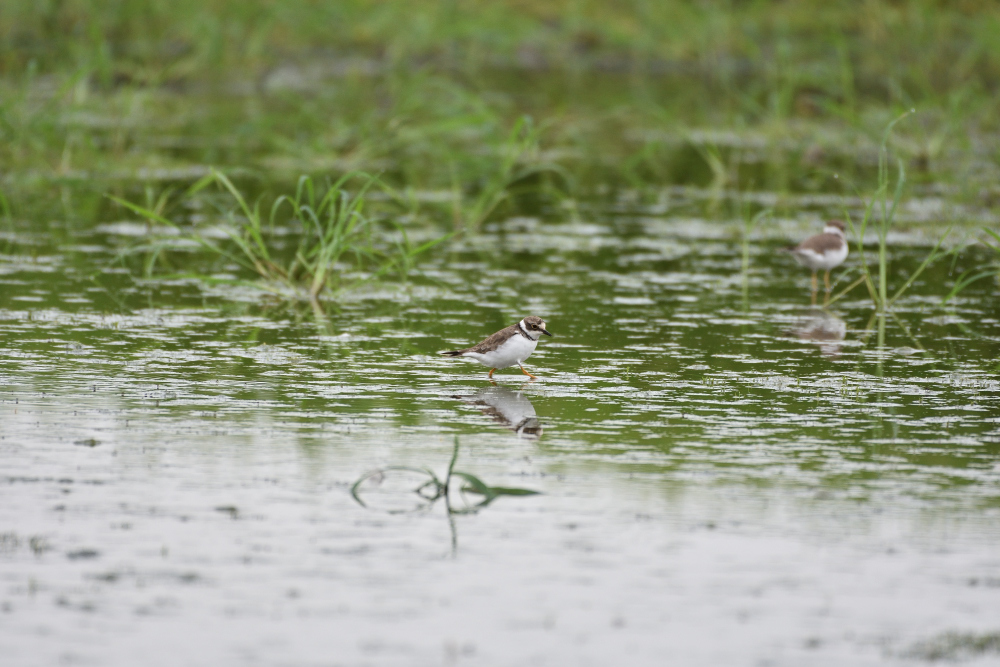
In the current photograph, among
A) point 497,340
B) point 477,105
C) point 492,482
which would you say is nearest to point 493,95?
point 477,105

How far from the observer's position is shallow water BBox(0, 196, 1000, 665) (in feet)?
18.3

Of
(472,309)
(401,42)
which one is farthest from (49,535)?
(401,42)

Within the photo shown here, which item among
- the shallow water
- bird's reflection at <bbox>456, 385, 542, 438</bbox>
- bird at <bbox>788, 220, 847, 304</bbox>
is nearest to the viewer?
the shallow water

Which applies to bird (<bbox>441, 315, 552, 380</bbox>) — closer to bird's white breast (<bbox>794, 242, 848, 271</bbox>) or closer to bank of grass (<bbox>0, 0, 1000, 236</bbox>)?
bank of grass (<bbox>0, 0, 1000, 236</bbox>)

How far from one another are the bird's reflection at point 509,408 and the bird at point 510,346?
0.19 m

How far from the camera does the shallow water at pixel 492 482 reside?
559 cm

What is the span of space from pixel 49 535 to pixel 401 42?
27486 mm

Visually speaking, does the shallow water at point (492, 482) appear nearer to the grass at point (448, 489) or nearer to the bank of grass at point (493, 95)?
the grass at point (448, 489)

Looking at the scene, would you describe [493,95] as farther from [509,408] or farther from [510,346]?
[509,408]

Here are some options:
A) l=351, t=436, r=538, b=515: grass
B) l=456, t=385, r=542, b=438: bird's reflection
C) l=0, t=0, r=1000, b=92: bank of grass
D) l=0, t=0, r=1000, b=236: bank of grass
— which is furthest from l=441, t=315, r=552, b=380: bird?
l=0, t=0, r=1000, b=92: bank of grass

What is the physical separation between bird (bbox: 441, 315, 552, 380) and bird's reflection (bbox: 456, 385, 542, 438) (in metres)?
0.19

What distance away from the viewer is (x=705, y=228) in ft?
55.1

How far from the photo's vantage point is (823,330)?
1150cm

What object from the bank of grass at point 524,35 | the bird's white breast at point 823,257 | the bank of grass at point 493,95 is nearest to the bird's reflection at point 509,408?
Answer: the bank of grass at point 493,95
